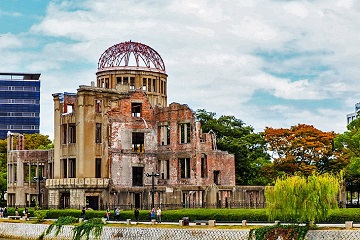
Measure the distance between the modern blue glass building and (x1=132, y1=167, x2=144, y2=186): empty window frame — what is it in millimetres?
82437

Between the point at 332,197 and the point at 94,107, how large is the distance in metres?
31.6

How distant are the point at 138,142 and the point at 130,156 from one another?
2.72 meters

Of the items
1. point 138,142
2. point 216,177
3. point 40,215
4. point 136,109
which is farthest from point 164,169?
point 40,215

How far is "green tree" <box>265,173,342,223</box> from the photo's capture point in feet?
139

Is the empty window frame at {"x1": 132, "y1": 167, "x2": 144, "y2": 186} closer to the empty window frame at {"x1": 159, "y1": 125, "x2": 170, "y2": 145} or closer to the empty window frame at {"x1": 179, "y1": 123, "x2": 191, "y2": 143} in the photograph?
the empty window frame at {"x1": 159, "y1": 125, "x2": 170, "y2": 145}

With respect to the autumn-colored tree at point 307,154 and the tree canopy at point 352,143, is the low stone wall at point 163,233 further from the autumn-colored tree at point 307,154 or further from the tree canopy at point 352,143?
the autumn-colored tree at point 307,154

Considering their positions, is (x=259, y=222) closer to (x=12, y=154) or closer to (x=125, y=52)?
(x=125, y=52)

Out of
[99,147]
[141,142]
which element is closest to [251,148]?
[141,142]

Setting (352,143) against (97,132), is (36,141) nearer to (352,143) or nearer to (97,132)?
(97,132)

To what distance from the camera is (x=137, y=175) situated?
70875mm

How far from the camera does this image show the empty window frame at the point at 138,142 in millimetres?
71625

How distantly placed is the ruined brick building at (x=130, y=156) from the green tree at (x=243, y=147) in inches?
343

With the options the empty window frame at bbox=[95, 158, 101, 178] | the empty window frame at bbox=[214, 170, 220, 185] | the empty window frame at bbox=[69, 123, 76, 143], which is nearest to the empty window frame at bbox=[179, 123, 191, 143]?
the empty window frame at bbox=[214, 170, 220, 185]

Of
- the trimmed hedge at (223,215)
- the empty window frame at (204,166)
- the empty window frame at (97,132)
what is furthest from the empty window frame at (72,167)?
the empty window frame at (204,166)
